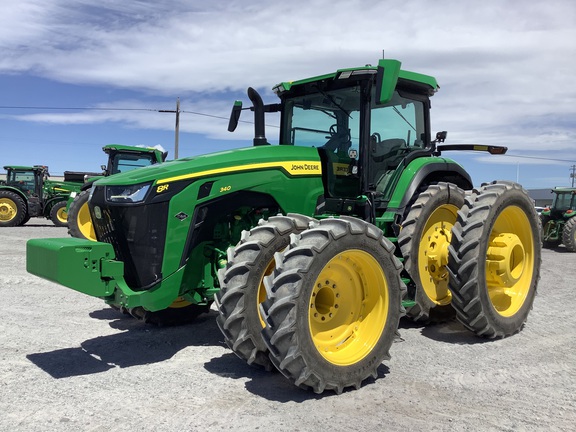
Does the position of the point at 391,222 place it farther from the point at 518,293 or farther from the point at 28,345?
the point at 28,345

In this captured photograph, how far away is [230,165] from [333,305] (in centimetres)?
151

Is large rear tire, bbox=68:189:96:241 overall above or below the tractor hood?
below

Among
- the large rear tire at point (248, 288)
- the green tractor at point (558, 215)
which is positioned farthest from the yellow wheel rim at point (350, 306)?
the green tractor at point (558, 215)

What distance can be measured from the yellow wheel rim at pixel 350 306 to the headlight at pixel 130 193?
5.19ft

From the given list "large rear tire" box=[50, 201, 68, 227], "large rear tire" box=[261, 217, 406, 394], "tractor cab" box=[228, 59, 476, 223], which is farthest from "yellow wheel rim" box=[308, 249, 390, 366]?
"large rear tire" box=[50, 201, 68, 227]

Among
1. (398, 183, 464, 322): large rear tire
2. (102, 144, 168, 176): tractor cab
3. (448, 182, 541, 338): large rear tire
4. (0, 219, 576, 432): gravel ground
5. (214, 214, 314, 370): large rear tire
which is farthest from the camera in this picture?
(102, 144, 168, 176): tractor cab

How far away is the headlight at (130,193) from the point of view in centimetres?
441

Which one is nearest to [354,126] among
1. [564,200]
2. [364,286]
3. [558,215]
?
[364,286]

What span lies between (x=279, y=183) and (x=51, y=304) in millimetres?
3730

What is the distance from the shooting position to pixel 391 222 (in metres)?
5.41

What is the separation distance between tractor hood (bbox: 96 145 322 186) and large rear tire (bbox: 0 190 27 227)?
16.7 m

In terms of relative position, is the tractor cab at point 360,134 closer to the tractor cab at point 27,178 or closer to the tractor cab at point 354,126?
the tractor cab at point 354,126

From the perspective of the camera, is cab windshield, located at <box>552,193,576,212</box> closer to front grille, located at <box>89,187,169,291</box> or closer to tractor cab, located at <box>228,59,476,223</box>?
tractor cab, located at <box>228,59,476,223</box>

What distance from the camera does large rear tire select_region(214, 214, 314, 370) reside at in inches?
161
